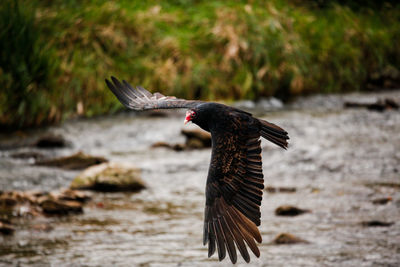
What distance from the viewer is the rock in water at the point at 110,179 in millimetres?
7109

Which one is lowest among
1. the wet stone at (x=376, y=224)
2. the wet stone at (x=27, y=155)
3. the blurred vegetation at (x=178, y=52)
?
the wet stone at (x=27, y=155)

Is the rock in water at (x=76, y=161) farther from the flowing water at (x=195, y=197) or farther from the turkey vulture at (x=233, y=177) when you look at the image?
the turkey vulture at (x=233, y=177)

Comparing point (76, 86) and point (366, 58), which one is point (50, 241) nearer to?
point (76, 86)

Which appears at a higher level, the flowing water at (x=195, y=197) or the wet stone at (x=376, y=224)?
the wet stone at (x=376, y=224)

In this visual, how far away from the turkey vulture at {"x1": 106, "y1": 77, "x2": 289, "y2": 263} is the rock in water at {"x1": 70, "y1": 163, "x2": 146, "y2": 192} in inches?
111

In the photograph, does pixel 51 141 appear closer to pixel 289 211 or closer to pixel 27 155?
pixel 27 155

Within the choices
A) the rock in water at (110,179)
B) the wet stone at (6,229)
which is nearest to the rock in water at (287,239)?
the wet stone at (6,229)

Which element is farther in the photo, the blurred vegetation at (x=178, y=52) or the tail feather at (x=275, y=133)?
the blurred vegetation at (x=178, y=52)

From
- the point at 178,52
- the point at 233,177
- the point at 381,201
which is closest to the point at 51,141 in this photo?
the point at 178,52

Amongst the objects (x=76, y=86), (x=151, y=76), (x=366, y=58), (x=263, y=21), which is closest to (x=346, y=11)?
(x=366, y=58)

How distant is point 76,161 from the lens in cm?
808

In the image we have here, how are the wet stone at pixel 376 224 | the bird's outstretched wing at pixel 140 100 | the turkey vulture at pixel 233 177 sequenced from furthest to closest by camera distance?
the wet stone at pixel 376 224 → the bird's outstretched wing at pixel 140 100 → the turkey vulture at pixel 233 177

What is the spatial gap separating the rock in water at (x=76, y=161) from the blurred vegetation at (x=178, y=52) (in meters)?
1.68

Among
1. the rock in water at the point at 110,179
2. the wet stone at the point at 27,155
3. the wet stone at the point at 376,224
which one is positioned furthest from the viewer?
the wet stone at the point at 27,155
